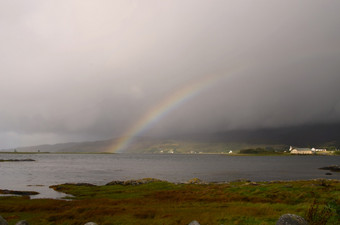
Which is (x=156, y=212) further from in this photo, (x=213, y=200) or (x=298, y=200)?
(x=298, y=200)

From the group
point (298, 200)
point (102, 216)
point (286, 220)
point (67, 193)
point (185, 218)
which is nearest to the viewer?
point (286, 220)

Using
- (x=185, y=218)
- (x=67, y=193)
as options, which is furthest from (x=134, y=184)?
(x=185, y=218)

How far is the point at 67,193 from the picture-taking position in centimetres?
5656

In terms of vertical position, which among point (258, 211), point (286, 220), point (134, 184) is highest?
point (286, 220)

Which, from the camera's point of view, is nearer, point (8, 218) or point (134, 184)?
point (8, 218)

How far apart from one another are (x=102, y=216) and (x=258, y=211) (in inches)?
654

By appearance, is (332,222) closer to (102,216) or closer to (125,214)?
(125,214)

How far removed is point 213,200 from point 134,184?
3454 cm

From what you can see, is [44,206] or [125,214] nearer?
[125,214]

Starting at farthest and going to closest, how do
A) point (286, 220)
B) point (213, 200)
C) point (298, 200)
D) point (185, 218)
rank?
point (213, 200), point (298, 200), point (185, 218), point (286, 220)

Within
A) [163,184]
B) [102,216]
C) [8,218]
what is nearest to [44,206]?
[8,218]

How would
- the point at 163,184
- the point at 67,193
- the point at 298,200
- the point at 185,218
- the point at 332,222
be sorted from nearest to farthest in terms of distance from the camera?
the point at 332,222 < the point at 185,218 < the point at 298,200 < the point at 67,193 < the point at 163,184

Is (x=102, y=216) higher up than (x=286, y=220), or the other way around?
(x=286, y=220)

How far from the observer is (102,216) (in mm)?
27703
